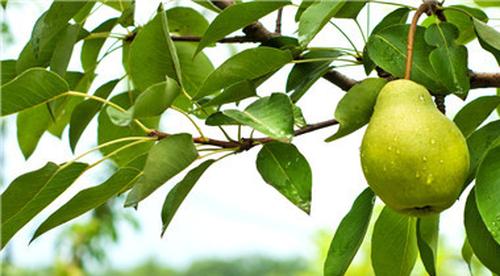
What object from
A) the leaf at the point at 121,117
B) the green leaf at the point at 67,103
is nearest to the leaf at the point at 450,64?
the leaf at the point at 121,117

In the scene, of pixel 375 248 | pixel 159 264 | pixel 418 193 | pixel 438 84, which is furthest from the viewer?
pixel 159 264

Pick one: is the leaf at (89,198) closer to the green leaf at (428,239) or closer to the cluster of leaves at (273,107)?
the cluster of leaves at (273,107)

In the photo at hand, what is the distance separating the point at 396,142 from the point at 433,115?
6 cm

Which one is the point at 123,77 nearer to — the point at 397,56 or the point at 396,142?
the point at 397,56

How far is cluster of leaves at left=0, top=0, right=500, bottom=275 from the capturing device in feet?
3.04

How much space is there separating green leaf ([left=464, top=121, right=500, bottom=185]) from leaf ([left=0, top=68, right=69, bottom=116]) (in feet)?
1.45

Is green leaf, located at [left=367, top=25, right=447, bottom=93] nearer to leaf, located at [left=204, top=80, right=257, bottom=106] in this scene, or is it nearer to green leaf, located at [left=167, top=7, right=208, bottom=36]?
leaf, located at [left=204, top=80, right=257, bottom=106]

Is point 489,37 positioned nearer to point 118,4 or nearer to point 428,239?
point 428,239

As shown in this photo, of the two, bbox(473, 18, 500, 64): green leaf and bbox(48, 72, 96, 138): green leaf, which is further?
bbox(48, 72, 96, 138): green leaf

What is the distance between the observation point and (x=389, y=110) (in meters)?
0.91

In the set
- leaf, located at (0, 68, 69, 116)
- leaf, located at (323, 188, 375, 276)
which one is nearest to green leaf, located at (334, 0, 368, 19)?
leaf, located at (323, 188, 375, 276)

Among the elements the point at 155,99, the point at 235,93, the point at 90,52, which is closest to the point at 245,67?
the point at 235,93

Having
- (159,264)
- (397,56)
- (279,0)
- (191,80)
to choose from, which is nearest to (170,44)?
(279,0)

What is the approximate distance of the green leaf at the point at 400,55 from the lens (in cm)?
101
